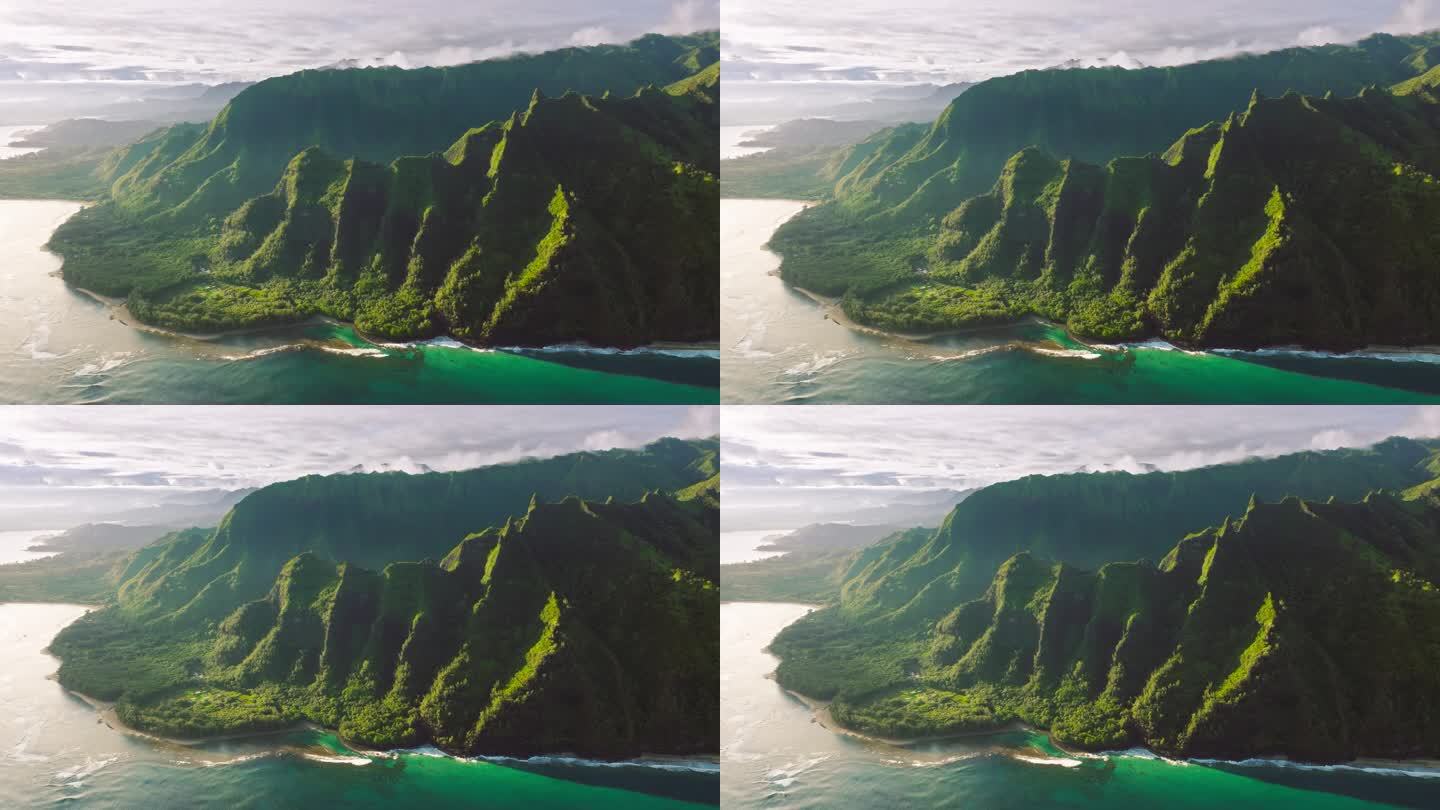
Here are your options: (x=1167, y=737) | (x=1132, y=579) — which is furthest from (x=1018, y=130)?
(x=1167, y=737)

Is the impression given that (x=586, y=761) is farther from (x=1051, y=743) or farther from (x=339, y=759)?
(x=1051, y=743)

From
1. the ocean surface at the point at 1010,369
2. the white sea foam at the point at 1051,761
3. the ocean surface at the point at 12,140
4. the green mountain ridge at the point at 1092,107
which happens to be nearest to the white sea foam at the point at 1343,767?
the white sea foam at the point at 1051,761

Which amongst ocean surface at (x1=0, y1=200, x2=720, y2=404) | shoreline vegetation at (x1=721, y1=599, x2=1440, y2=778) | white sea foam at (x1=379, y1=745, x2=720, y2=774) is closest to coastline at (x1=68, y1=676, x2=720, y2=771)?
white sea foam at (x1=379, y1=745, x2=720, y2=774)

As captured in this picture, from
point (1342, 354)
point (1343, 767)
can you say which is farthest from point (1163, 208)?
point (1343, 767)

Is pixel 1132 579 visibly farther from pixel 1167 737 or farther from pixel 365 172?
pixel 365 172

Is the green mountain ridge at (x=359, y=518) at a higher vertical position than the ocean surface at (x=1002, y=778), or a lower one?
higher

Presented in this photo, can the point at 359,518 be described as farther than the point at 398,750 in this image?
Yes

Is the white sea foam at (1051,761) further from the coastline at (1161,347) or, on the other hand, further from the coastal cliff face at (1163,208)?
the coastal cliff face at (1163,208)
